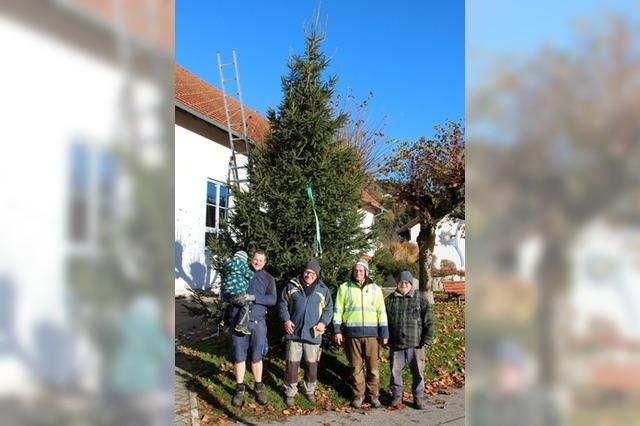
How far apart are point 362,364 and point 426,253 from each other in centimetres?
780

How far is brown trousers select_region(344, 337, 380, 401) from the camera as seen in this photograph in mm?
6086

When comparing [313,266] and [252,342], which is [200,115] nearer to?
[313,266]

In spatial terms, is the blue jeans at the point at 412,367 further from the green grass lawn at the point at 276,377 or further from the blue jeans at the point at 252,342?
the blue jeans at the point at 252,342

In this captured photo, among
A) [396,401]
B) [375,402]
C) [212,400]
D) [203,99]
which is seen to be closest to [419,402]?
[396,401]

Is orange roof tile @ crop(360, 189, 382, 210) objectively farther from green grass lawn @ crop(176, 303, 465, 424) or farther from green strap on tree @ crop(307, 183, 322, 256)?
green grass lawn @ crop(176, 303, 465, 424)

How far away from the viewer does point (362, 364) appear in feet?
20.2

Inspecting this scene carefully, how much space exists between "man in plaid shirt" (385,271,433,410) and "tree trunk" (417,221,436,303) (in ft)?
23.2
